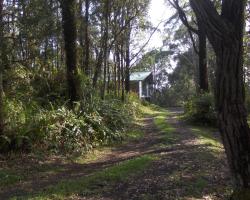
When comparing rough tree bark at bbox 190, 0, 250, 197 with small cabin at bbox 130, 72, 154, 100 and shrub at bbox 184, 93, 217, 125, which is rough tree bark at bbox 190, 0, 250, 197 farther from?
small cabin at bbox 130, 72, 154, 100

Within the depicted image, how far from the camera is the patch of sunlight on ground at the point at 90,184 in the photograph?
7.82m

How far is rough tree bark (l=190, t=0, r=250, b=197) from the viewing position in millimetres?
5807

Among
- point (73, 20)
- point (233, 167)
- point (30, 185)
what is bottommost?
point (30, 185)

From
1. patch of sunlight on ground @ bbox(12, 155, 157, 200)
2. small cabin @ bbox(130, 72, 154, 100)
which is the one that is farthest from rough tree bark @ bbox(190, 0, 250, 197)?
small cabin @ bbox(130, 72, 154, 100)

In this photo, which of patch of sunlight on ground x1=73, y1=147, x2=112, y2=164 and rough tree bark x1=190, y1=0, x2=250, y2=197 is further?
patch of sunlight on ground x1=73, y1=147, x2=112, y2=164

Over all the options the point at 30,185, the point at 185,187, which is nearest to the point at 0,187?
the point at 30,185

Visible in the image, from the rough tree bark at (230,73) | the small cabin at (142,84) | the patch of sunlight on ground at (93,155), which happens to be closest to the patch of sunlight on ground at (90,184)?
the patch of sunlight on ground at (93,155)

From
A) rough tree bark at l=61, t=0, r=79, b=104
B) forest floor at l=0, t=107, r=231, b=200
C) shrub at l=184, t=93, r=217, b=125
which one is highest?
rough tree bark at l=61, t=0, r=79, b=104

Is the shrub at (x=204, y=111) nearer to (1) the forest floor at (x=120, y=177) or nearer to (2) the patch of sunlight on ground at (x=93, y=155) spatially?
(2) the patch of sunlight on ground at (x=93, y=155)

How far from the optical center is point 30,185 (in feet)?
30.1

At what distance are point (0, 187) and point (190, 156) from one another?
4.71 metres

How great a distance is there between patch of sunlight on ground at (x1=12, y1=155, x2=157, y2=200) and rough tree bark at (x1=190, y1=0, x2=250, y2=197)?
304cm

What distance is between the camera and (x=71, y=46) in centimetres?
1645

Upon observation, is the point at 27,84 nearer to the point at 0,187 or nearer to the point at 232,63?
the point at 0,187
